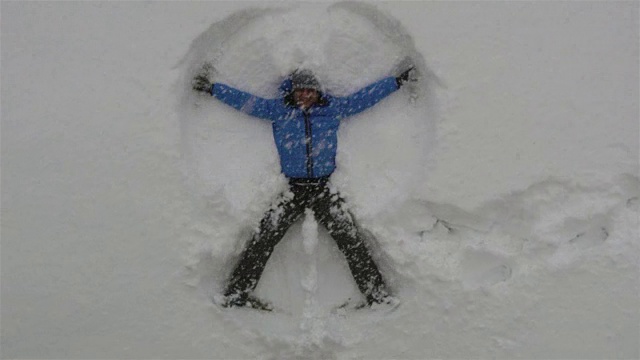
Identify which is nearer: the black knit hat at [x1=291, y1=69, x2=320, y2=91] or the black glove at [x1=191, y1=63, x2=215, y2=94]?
the black knit hat at [x1=291, y1=69, x2=320, y2=91]

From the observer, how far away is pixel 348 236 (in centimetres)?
318

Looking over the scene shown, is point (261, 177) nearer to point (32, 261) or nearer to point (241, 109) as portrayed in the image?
point (241, 109)

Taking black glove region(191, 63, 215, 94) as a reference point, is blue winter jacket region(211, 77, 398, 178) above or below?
below

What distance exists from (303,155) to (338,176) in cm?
23

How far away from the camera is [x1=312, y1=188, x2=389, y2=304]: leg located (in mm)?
3172

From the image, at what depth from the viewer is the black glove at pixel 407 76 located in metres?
3.20

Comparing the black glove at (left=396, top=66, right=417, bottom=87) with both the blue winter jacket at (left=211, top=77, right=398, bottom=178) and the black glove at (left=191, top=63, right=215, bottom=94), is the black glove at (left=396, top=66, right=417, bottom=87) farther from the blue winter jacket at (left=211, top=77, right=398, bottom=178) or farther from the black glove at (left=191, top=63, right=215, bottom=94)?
the black glove at (left=191, top=63, right=215, bottom=94)

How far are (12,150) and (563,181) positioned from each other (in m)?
2.59

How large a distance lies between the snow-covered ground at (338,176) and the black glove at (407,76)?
0.06 metres

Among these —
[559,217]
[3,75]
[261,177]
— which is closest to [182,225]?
[261,177]

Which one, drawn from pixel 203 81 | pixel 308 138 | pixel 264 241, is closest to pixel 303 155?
pixel 308 138

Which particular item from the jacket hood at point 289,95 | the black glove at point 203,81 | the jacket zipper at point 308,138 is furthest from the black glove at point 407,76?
the black glove at point 203,81

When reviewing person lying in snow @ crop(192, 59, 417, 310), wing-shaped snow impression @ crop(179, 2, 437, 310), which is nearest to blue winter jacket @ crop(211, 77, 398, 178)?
person lying in snow @ crop(192, 59, 417, 310)

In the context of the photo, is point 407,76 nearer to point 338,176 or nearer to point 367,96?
point 367,96
